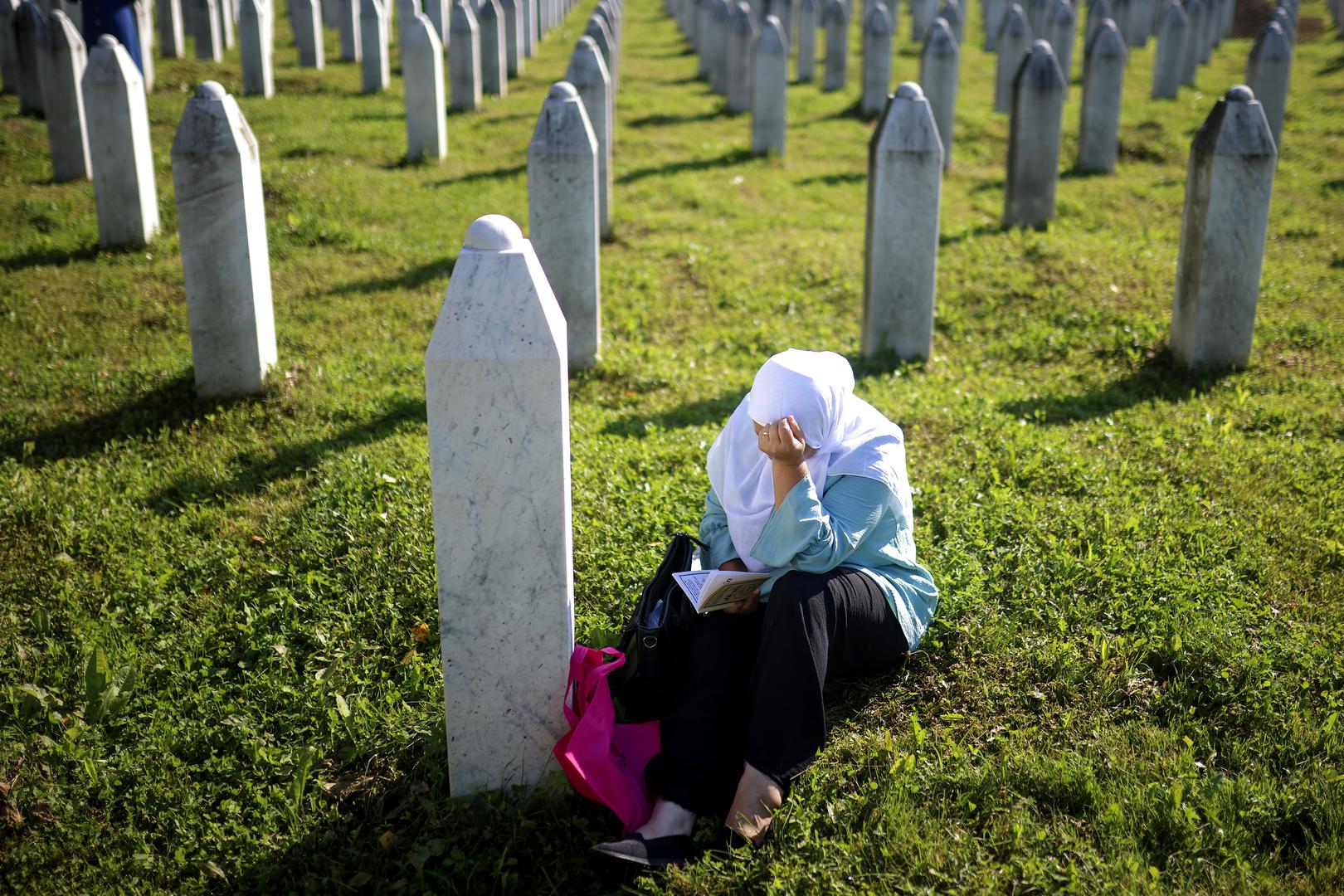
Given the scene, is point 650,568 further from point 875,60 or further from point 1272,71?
point 875,60

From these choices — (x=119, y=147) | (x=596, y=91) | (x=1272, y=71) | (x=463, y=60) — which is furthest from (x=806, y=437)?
(x=1272, y=71)

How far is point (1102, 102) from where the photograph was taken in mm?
12609

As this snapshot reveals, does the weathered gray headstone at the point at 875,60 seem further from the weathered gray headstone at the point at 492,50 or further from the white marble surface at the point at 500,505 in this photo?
the white marble surface at the point at 500,505

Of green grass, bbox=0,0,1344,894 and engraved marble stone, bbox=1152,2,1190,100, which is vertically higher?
engraved marble stone, bbox=1152,2,1190,100

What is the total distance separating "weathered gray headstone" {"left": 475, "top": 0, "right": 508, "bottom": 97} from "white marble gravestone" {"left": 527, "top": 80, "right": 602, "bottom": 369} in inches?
411

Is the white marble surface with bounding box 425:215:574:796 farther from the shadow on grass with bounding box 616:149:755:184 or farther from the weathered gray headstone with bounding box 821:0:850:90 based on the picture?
the weathered gray headstone with bounding box 821:0:850:90

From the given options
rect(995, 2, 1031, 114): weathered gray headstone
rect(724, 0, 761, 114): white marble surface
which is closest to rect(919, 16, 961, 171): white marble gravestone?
rect(995, 2, 1031, 114): weathered gray headstone

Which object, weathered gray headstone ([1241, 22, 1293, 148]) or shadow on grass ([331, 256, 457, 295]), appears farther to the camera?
weathered gray headstone ([1241, 22, 1293, 148])

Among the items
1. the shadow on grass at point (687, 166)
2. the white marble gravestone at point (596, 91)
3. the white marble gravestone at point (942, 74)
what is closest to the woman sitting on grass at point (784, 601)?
the white marble gravestone at point (596, 91)

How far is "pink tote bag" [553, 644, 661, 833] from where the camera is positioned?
10.3 feet

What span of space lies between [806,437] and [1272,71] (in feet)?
43.9

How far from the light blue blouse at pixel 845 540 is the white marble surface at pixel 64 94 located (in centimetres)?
837

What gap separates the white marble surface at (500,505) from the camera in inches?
113

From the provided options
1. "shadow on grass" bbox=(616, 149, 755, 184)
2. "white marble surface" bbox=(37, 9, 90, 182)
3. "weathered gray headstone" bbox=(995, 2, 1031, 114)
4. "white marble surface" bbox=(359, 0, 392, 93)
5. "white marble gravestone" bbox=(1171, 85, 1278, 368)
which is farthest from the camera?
"weathered gray headstone" bbox=(995, 2, 1031, 114)
